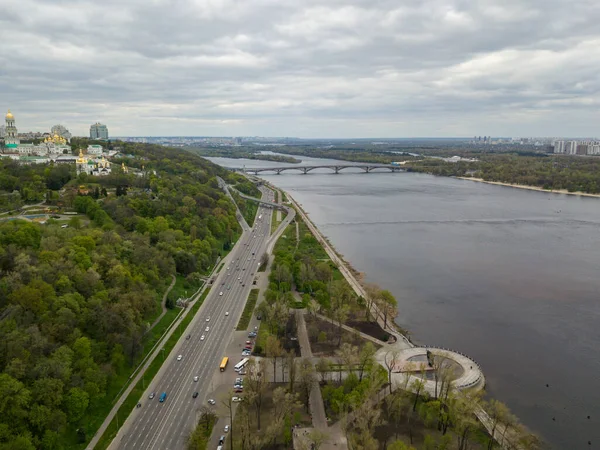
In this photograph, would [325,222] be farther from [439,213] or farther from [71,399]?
[71,399]

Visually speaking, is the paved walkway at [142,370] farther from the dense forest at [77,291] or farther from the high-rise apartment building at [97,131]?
the high-rise apartment building at [97,131]

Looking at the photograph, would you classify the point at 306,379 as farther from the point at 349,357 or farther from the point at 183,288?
the point at 183,288

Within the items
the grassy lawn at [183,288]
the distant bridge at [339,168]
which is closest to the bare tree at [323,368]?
the grassy lawn at [183,288]

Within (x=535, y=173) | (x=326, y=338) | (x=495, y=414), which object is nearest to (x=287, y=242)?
(x=326, y=338)

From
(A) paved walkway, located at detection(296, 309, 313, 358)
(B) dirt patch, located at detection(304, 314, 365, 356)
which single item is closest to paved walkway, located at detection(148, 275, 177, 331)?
(A) paved walkway, located at detection(296, 309, 313, 358)

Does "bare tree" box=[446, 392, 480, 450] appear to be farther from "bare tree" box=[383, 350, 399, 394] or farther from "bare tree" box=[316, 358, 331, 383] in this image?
"bare tree" box=[316, 358, 331, 383]
